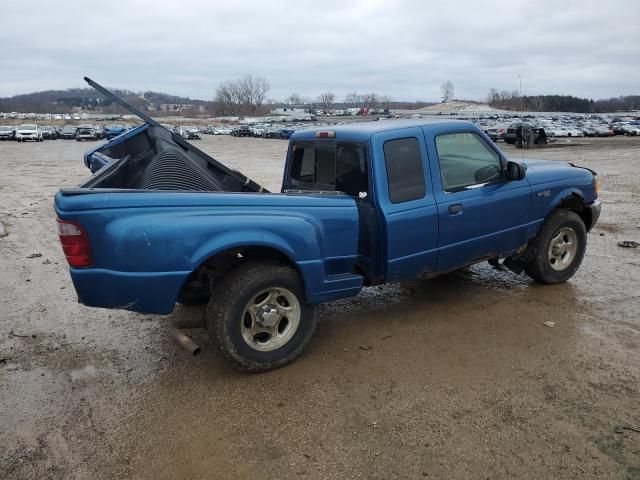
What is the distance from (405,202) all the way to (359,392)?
5.38ft

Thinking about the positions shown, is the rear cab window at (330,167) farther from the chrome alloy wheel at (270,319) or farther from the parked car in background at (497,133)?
the parked car in background at (497,133)

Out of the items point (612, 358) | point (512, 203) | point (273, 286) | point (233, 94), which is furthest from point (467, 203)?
point (233, 94)

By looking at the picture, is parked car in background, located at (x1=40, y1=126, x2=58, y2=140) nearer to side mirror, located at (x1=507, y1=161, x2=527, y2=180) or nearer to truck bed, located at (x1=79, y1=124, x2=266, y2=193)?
truck bed, located at (x1=79, y1=124, x2=266, y2=193)

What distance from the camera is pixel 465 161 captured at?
482cm

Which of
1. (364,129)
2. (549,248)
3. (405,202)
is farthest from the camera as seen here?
(549,248)

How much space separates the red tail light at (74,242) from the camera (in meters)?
3.26

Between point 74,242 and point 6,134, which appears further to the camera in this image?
point 6,134

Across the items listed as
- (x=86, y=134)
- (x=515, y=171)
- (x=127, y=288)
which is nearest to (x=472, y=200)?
(x=515, y=171)

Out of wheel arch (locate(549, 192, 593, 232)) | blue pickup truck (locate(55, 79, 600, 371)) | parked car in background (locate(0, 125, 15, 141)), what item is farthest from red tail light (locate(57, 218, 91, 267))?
parked car in background (locate(0, 125, 15, 141))

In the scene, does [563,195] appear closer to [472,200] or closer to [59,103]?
[472,200]

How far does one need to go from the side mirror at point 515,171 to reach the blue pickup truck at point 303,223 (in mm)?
21

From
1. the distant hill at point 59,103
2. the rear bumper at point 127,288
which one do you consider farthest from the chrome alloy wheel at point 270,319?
the distant hill at point 59,103

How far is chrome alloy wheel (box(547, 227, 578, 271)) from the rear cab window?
2594 mm

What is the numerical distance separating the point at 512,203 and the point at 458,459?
114 inches
